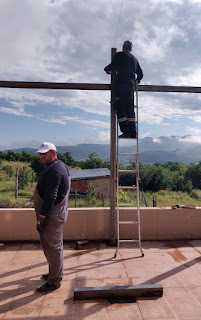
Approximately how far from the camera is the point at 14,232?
4828 millimetres

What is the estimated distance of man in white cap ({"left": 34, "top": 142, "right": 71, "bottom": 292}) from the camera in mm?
3027

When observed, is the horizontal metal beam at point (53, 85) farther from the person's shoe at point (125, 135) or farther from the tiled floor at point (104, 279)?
the tiled floor at point (104, 279)

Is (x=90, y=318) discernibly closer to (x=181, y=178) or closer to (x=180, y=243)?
(x=180, y=243)

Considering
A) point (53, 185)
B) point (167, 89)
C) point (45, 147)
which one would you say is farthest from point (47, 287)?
point (167, 89)

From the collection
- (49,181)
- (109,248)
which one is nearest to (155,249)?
(109,248)

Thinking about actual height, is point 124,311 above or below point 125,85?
below

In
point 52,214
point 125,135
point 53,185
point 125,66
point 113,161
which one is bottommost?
point 52,214

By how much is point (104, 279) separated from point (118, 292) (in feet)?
1.58

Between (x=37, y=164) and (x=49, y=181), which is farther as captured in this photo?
(x=37, y=164)

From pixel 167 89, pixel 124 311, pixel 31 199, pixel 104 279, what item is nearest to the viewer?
pixel 124 311

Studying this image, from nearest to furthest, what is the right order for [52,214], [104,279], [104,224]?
[52,214] → [104,279] → [104,224]

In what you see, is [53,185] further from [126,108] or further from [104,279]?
[126,108]

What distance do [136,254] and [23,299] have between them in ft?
6.49

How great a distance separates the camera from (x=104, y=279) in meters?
3.39
